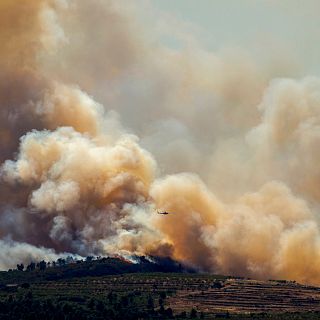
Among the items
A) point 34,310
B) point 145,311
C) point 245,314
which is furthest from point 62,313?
point 245,314

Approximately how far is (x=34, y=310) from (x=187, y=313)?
99.5 feet

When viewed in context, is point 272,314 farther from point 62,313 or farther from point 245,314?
point 62,313

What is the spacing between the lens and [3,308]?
194 meters

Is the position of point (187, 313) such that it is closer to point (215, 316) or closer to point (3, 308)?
point (215, 316)

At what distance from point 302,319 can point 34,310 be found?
5057 cm

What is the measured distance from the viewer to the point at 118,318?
192 metres

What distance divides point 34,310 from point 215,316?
114ft

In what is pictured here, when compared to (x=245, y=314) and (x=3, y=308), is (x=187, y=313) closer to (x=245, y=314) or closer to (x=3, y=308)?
(x=245, y=314)

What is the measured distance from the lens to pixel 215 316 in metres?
195

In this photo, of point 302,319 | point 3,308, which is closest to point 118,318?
point 3,308

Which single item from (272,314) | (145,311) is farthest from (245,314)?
(145,311)

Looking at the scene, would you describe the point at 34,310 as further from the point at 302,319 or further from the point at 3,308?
the point at 302,319

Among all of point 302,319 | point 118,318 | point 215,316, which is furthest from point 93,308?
point 302,319

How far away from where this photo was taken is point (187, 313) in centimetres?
19950
